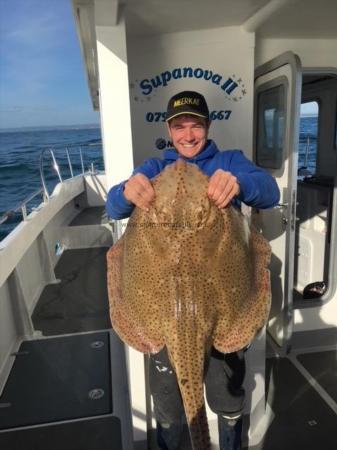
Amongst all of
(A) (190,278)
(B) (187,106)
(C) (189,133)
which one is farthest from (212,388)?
(B) (187,106)

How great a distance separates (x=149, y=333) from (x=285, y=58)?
103 inches

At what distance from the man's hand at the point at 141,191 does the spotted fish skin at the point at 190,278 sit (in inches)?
1.2

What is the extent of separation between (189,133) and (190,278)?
90 cm

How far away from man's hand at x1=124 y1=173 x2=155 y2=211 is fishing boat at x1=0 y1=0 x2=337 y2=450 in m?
1.14

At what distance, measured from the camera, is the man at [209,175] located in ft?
6.21

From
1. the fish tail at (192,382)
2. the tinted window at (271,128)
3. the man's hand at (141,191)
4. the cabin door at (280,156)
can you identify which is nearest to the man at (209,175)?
the man's hand at (141,191)

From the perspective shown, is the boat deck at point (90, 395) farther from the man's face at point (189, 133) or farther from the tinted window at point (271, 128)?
the man's face at point (189, 133)

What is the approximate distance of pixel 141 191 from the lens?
1.59 m

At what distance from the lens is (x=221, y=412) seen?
2.34m

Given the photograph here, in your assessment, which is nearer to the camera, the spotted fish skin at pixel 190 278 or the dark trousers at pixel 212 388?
the spotted fish skin at pixel 190 278

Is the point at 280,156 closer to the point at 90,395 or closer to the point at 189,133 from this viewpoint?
the point at 189,133

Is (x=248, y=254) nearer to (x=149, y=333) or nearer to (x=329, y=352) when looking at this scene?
(x=149, y=333)

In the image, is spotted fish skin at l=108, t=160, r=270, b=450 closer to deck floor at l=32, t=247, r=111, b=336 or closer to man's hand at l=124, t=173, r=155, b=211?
man's hand at l=124, t=173, r=155, b=211

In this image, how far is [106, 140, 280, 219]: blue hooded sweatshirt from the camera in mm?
1804
